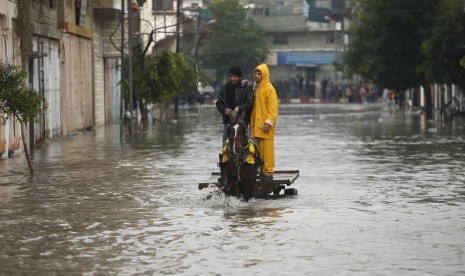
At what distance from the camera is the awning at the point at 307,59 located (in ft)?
379

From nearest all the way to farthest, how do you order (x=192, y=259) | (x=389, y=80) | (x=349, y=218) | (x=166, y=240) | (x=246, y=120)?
1. (x=192, y=259)
2. (x=166, y=240)
3. (x=349, y=218)
4. (x=246, y=120)
5. (x=389, y=80)

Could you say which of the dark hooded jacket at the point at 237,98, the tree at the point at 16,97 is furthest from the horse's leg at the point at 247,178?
the tree at the point at 16,97

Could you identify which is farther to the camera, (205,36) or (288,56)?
(288,56)

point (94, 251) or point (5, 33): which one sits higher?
point (5, 33)

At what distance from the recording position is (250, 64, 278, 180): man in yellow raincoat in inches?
654

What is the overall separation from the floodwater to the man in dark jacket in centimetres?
124

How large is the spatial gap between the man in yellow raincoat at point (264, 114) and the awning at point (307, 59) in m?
98.9

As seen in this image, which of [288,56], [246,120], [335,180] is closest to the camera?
[246,120]

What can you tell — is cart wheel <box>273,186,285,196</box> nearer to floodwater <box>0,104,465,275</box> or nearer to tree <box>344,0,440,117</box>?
floodwater <box>0,104,465,275</box>

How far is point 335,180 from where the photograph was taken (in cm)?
1953

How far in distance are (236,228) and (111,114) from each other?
37.1 m

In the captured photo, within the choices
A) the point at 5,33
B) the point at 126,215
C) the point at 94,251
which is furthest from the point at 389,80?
the point at 94,251

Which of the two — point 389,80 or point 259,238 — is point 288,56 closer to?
point 389,80

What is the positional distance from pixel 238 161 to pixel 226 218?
69.4 inches
